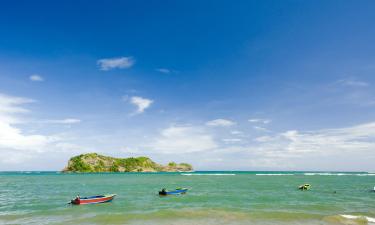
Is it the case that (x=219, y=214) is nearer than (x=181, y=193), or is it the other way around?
(x=219, y=214)

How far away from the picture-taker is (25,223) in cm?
2614

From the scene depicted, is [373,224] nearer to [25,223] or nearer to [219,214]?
[219,214]

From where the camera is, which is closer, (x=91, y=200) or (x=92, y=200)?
(x=91, y=200)

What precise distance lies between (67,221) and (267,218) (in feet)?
65.0

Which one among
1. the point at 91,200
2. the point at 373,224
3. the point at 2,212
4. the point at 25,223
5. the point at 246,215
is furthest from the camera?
the point at 91,200

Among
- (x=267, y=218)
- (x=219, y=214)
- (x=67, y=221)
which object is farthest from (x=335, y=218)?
(x=67, y=221)

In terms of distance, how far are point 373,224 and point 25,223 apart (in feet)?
104

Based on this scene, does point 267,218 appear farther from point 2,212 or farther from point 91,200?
point 2,212

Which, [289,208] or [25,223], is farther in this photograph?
[289,208]

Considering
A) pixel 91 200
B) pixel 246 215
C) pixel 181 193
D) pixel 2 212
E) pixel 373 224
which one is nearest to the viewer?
pixel 373 224

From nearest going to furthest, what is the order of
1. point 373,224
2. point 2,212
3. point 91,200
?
point 373,224 < point 2,212 < point 91,200

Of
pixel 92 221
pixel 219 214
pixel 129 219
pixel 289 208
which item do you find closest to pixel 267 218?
pixel 219 214

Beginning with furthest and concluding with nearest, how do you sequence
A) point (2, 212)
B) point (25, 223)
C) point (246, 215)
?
1. point (2, 212)
2. point (246, 215)
3. point (25, 223)

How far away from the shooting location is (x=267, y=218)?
2722 centimetres
